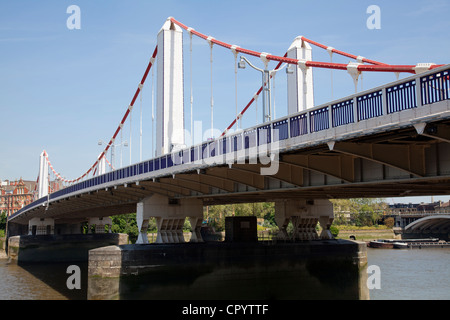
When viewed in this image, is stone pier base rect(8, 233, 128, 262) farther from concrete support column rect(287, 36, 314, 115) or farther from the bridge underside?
the bridge underside

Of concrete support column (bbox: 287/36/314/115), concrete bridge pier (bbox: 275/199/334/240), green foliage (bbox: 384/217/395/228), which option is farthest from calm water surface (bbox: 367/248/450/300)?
green foliage (bbox: 384/217/395/228)

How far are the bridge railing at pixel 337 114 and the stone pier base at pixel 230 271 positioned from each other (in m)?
8.79

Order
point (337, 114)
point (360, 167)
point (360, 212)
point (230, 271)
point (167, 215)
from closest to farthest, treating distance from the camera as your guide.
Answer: point (337, 114) < point (360, 167) < point (230, 271) < point (167, 215) < point (360, 212)

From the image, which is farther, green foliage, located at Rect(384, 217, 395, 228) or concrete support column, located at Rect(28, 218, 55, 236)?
green foliage, located at Rect(384, 217, 395, 228)

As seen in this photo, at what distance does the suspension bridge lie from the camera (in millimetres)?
15523

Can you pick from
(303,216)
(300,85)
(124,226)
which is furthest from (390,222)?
(300,85)

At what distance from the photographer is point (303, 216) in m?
42.4

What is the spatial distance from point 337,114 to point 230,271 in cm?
2225

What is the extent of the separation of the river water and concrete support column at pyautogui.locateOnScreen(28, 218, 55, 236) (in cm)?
1259

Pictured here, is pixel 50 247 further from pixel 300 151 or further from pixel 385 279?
pixel 300 151

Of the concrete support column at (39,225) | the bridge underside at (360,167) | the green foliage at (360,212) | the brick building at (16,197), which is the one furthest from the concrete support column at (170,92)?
the brick building at (16,197)
